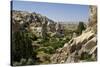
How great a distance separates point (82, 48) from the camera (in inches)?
93.7

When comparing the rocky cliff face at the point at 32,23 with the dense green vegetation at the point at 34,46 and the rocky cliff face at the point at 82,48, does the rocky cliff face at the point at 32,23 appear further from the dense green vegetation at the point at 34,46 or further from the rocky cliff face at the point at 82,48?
the rocky cliff face at the point at 82,48

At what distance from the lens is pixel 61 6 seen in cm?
233

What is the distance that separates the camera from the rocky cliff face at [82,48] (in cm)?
230

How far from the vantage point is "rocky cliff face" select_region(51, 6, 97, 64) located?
2.30 meters

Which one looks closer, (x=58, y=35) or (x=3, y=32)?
(x=3, y=32)

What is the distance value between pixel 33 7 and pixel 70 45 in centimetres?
62

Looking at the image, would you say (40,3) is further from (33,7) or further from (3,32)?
(3,32)

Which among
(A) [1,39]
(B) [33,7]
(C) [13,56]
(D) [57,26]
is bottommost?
(C) [13,56]

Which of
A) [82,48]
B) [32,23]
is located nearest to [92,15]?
[82,48]

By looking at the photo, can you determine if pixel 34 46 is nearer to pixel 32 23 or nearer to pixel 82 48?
pixel 32 23

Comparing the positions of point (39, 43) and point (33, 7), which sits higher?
point (33, 7)

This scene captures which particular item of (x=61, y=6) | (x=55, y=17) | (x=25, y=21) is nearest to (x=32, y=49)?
(x=25, y=21)

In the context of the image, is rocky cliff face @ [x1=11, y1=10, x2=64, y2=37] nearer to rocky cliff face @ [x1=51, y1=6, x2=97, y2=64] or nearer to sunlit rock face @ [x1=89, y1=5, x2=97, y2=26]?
rocky cliff face @ [x1=51, y1=6, x2=97, y2=64]

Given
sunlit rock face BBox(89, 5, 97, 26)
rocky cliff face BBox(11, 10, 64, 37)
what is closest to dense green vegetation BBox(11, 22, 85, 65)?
rocky cliff face BBox(11, 10, 64, 37)
